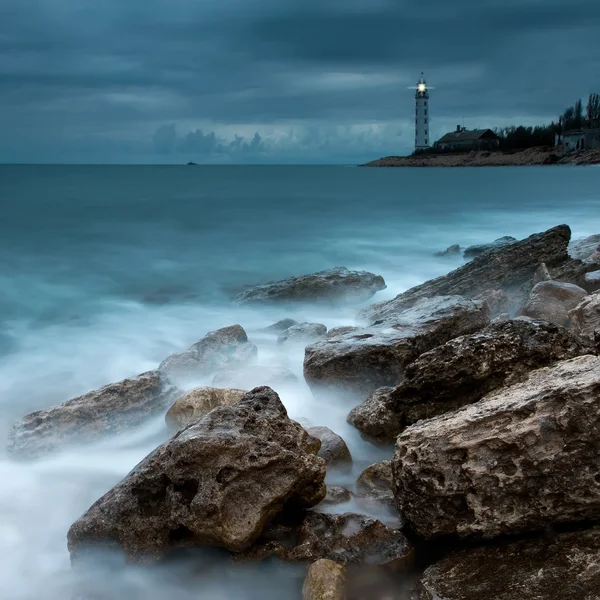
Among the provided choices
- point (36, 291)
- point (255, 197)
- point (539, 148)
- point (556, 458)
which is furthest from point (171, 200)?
point (539, 148)

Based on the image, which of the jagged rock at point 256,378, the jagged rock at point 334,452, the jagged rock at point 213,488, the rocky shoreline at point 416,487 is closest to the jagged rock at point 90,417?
the jagged rock at point 256,378

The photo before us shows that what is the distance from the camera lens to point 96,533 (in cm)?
481

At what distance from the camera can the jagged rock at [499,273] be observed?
10805mm

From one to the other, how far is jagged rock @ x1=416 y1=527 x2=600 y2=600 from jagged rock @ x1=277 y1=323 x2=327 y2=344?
228 inches

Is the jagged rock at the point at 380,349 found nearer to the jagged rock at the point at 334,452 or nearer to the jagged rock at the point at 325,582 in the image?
the jagged rock at the point at 334,452

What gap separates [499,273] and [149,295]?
816 cm

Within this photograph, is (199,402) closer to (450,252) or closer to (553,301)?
(553,301)

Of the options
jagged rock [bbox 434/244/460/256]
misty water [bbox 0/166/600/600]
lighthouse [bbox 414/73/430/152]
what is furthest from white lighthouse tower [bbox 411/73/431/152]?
jagged rock [bbox 434/244/460/256]

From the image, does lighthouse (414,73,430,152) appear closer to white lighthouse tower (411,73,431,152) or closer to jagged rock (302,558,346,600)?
white lighthouse tower (411,73,431,152)

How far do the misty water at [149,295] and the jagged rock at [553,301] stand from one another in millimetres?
2722

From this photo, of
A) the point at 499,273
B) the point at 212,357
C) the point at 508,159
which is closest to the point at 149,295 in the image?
the point at 212,357

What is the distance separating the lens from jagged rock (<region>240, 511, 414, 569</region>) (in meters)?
4.50

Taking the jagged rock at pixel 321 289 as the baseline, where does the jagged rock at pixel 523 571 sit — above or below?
below

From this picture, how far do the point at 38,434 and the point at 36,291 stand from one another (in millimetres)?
10156
